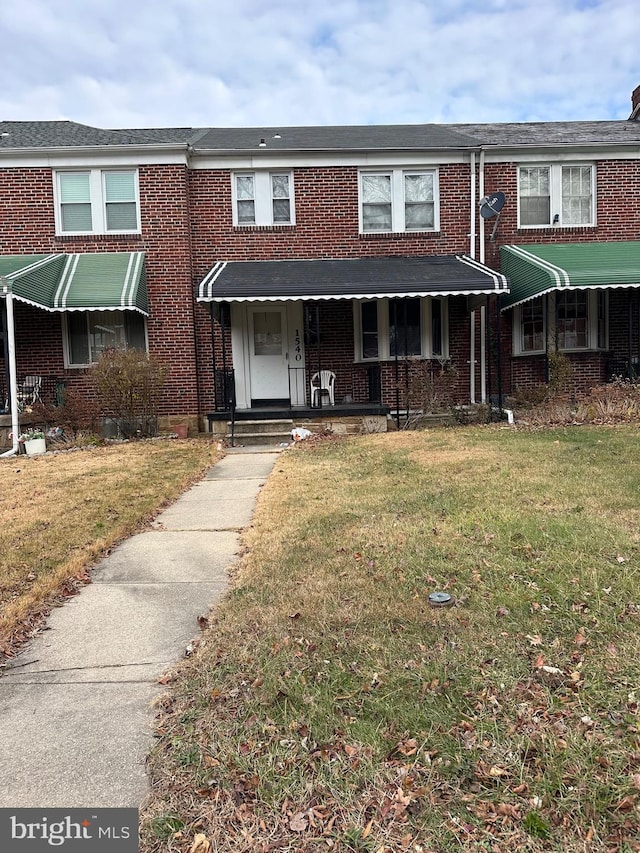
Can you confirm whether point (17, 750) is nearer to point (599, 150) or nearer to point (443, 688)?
point (443, 688)

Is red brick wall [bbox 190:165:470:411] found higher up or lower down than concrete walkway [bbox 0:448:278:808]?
higher up

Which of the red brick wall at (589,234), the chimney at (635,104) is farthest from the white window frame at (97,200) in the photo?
the chimney at (635,104)

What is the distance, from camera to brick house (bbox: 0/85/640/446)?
13.0m

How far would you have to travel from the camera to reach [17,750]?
2.44 meters

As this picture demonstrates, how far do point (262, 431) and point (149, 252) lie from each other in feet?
15.8

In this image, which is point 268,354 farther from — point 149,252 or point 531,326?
point 531,326

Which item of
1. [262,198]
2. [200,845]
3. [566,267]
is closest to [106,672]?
[200,845]

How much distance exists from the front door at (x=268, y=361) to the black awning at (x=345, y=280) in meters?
1.42

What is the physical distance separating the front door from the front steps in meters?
1.80

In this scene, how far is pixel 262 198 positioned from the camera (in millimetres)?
13633

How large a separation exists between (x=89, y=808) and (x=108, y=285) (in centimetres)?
1150

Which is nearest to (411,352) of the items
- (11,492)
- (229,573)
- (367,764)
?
(11,492)

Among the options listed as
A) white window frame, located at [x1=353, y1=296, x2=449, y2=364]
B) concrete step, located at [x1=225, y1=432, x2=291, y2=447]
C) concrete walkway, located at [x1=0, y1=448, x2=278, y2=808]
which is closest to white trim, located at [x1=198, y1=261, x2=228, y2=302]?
concrete step, located at [x1=225, y1=432, x2=291, y2=447]

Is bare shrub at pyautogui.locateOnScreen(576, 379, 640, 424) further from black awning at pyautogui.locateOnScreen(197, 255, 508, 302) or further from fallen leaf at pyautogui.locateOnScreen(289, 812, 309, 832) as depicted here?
fallen leaf at pyautogui.locateOnScreen(289, 812, 309, 832)
